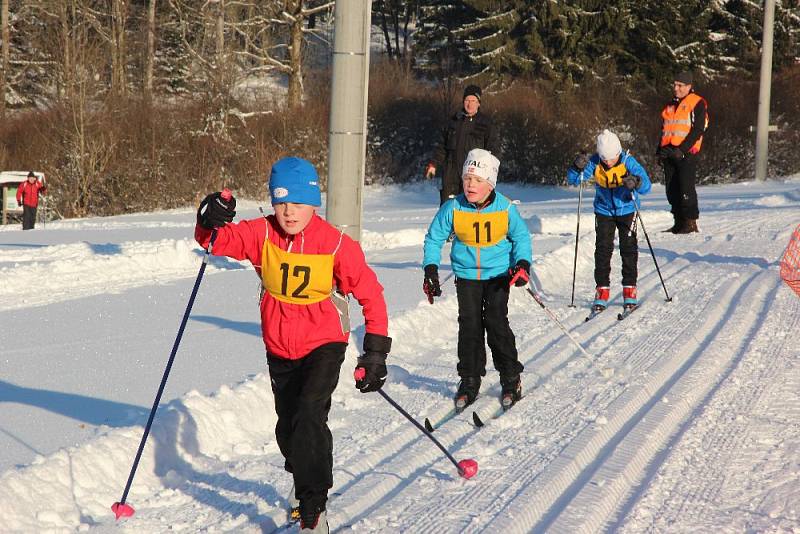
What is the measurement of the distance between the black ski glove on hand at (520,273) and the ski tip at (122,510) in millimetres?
2834

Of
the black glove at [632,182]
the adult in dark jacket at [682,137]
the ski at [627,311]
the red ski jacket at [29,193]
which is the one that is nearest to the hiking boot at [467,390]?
the ski at [627,311]

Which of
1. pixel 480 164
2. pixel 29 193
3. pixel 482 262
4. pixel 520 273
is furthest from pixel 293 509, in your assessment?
pixel 29 193

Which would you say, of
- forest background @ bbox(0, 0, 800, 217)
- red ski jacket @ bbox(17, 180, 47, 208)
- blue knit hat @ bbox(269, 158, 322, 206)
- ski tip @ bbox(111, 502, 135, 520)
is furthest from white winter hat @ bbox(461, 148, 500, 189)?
forest background @ bbox(0, 0, 800, 217)

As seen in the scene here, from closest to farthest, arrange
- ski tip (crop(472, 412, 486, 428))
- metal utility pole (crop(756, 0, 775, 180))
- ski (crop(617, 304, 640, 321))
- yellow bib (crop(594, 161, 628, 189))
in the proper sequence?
ski tip (crop(472, 412, 486, 428)), ski (crop(617, 304, 640, 321)), yellow bib (crop(594, 161, 628, 189)), metal utility pole (crop(756, 0, 775, 180))

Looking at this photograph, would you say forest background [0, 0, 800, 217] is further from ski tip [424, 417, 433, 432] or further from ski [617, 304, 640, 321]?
ski tip [424, 417, 433, 432]

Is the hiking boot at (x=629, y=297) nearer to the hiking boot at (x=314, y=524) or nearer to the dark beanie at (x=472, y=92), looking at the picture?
the dark beanie at (x=472, y=92)

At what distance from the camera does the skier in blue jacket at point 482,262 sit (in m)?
6.60

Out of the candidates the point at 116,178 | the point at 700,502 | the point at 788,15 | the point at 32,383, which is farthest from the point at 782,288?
the point at 788,15

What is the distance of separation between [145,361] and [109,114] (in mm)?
23808

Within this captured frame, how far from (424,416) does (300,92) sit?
97.1 feet

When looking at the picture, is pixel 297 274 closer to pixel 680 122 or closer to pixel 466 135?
pixel 466 135

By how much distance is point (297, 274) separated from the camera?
4.55m

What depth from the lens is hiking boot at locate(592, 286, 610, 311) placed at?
10062 mm

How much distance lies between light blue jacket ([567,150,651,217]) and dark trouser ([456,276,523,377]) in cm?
330
